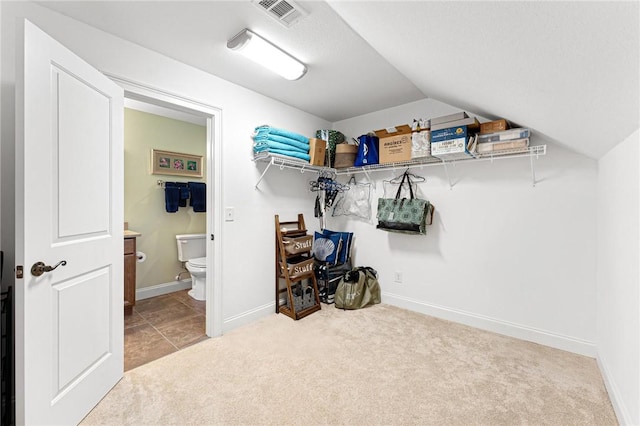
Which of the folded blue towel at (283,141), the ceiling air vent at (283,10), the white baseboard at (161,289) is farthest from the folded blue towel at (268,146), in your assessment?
the white baseboard at (161,289)

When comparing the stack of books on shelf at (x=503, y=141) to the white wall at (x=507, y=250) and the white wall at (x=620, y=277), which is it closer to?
the white wall at (x=507, y=250)

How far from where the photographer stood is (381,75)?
2.43 metres

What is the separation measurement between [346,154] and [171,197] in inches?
93.0

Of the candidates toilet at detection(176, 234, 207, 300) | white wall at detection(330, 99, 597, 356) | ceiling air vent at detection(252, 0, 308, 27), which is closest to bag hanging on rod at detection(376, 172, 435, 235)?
white wall at detection(330, 99, 597, 356)

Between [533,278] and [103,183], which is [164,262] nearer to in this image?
[103,183]

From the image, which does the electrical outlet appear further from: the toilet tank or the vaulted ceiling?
the toilet tank

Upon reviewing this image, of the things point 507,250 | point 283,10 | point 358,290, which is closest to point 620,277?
point 507,250

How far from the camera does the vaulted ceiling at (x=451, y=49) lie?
903 millimetres

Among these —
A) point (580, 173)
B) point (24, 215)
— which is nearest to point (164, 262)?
point (24, 215)

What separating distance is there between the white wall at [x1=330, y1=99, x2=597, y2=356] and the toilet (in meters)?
2.24

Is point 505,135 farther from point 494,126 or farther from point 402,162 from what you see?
point 402,162

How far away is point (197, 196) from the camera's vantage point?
391cm

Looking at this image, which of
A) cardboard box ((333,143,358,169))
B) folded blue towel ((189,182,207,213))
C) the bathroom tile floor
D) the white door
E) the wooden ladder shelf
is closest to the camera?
the white door

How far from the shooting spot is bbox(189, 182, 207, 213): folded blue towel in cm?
388
